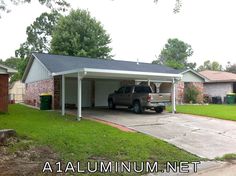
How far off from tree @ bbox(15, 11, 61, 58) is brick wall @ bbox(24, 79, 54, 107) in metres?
27.8

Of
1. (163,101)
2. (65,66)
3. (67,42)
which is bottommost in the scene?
(163,101)

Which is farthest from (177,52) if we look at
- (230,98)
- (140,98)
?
(140,98)

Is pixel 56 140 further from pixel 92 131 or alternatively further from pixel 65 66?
pixel 65 66

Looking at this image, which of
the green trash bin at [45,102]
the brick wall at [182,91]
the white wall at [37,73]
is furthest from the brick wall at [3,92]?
the brick wall at [182,91]

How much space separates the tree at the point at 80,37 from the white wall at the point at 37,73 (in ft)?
44.3

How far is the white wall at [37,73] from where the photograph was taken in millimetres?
23822

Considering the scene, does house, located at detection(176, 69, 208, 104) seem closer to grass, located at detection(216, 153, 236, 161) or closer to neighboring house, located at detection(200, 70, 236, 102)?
neighboring house, located at detection(200, 70, 236, 102)

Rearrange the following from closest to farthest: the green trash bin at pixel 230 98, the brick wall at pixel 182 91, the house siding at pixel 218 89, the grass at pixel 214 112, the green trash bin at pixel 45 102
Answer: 1. the grass at pixel 214 112
2. the green trash bin at pixel 45 102
3. the brick wall at pixel 182 91
4. the green trash bin at pixel 230 98
5. the house siding at pixel 218 89

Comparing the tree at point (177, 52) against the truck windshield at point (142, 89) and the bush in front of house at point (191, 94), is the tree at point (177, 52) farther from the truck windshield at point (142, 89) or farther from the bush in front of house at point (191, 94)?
the truck windshield at point (142, 89)

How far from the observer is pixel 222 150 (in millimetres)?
11609

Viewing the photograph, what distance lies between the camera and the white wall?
2382 centimetres

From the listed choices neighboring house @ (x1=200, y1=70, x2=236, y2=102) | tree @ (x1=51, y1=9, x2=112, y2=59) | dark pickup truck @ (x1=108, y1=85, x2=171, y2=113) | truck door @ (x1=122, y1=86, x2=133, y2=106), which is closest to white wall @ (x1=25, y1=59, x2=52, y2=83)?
dark pickup truck @ (x1=108, y1=85, x2=171, y2=113)

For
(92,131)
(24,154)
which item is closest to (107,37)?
(92,131)

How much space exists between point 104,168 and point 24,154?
223cm
